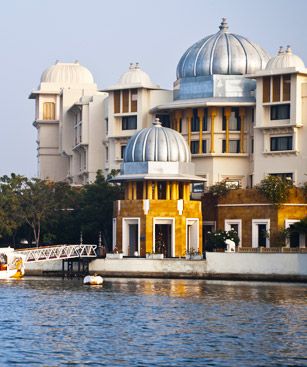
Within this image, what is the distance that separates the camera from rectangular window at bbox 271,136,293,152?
11912cm

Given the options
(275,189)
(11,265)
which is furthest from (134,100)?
(11,265)

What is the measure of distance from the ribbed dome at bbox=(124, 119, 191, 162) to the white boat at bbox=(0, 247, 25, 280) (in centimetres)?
1353

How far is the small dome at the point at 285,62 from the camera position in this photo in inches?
4718

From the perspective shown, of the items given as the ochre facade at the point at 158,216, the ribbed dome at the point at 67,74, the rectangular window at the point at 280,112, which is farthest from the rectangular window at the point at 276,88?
the ribbed dome at the point at 67,74

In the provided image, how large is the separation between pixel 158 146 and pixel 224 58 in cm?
1427

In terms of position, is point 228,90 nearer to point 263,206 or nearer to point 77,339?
point 263,206

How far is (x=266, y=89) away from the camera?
4715 inches

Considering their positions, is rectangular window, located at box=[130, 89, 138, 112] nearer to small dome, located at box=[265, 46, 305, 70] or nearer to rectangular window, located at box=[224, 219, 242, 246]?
small dome, located at box=[265, 46, 305, 70]

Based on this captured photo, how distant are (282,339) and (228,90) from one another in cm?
6627

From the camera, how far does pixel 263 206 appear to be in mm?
114125

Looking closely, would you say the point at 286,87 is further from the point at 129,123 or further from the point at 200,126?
the point at 129,123

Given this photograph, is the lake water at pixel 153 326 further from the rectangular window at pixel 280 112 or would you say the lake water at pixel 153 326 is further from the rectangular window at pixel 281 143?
the rectangular window at pixel 280 112

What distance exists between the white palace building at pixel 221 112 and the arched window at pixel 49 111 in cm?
1535

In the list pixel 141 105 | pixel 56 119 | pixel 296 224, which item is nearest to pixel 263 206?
pixel 296 224
